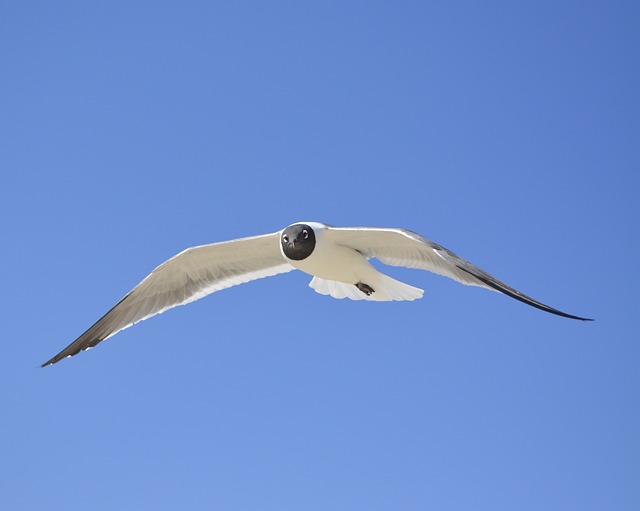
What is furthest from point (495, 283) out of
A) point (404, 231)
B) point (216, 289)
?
point (216, 289)

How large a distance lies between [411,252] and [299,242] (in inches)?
39.8

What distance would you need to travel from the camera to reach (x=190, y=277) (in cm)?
775

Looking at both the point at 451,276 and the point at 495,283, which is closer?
the point at 495,283

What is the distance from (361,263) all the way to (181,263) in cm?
181

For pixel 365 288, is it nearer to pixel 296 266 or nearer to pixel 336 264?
pixel 336 264

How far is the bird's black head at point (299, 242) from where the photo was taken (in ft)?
22.6

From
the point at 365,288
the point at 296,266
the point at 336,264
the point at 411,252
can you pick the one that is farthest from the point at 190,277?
the point at 411,252

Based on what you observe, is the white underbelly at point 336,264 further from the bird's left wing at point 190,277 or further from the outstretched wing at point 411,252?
the bird's left wing at point 190,277

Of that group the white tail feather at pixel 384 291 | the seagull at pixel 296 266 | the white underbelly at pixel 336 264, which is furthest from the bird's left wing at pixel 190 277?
the white tail feather at pixel 384 291

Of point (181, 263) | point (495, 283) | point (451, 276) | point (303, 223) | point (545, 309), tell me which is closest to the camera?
point (545, 309)

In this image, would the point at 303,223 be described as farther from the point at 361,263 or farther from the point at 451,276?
the point at 451,276

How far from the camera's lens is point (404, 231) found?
21.3ft

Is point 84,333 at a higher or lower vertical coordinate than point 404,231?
lower

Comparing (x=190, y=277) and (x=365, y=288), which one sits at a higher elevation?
(x=365, y=288)
